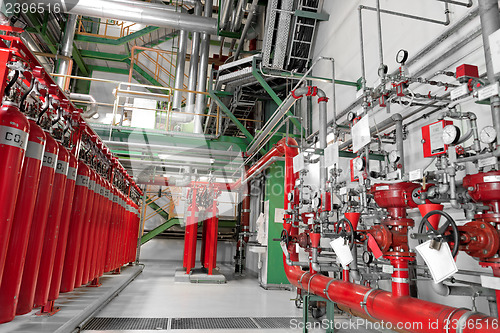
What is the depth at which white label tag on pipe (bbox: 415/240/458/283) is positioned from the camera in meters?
1.87

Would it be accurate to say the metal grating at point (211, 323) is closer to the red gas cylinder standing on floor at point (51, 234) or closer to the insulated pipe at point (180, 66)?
the red gas cylinder standing on floor at point (51, 234)

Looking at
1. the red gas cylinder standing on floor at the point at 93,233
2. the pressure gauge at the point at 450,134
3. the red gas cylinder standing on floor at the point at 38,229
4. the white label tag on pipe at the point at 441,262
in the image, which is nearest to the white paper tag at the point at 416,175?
the pressure gauge at the point at 450,134

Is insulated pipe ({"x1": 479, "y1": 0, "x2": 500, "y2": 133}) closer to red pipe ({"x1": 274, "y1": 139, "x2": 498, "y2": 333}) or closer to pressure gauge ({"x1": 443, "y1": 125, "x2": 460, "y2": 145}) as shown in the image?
pressure gauge ({"x1": 443, "y1": 125, "x2": 460, "y2": 145})

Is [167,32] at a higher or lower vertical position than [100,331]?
higher

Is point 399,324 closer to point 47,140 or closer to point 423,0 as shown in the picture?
point 47,140

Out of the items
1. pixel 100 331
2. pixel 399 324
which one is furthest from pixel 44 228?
pixel 399 324

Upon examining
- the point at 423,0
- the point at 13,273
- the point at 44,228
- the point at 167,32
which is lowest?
the point at 13,273

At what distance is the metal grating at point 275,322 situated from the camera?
4.13m

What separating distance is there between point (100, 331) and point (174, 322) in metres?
0.89

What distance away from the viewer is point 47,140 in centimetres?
285

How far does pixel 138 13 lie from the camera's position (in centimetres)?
809

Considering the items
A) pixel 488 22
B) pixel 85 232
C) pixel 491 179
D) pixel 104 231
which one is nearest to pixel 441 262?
pixel 491 179

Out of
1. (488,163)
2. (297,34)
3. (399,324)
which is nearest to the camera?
(488,163)

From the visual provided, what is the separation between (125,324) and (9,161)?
2.63 m
